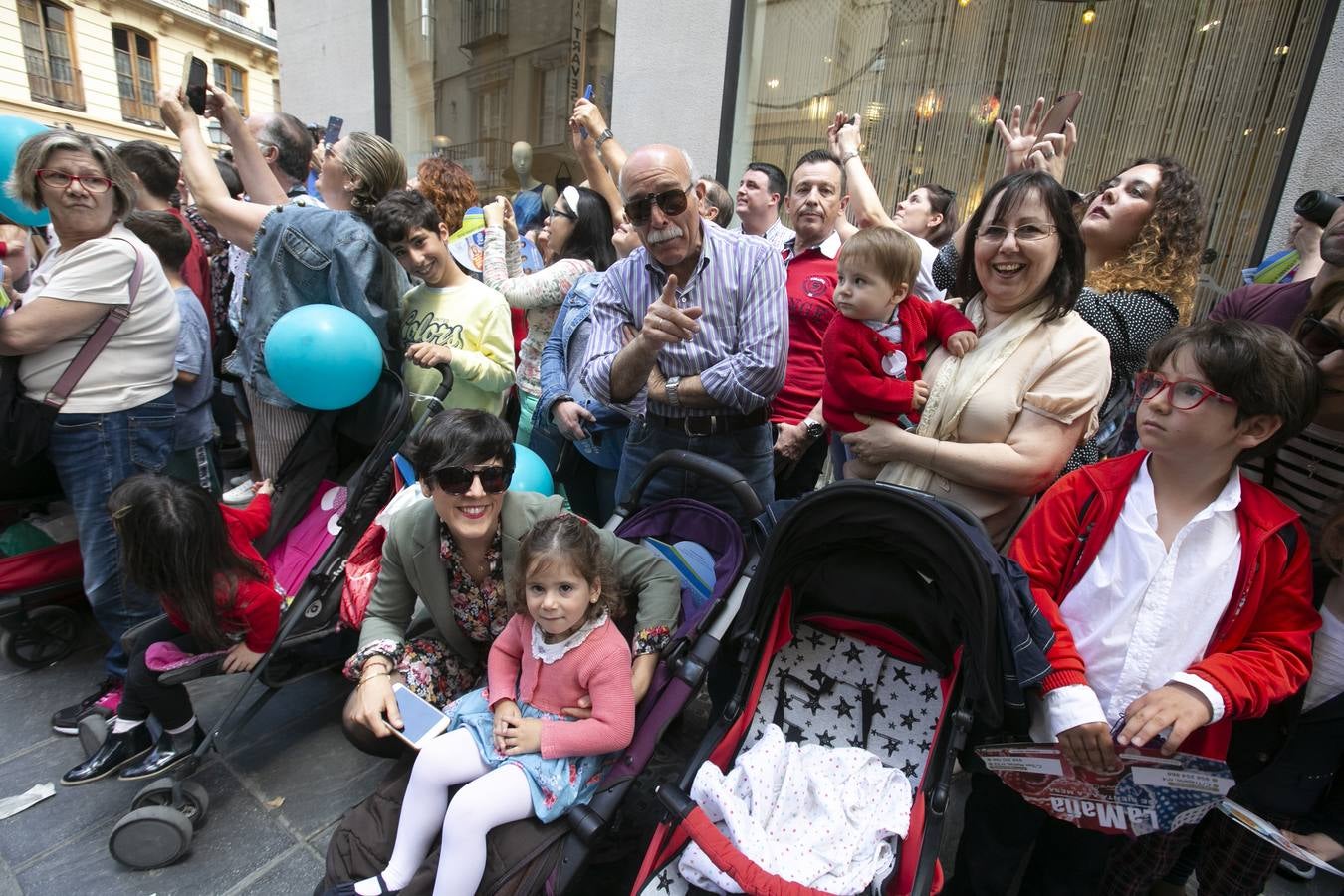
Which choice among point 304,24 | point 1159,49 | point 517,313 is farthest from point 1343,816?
point 304,24

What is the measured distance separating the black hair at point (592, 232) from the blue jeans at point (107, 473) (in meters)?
2.13

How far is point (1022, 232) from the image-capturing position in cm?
176

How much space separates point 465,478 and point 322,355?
1004 mm

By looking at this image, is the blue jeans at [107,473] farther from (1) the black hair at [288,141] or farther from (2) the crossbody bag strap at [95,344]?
(1) the black hair at [288,141]

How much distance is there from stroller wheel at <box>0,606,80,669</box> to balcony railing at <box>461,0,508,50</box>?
7.37m

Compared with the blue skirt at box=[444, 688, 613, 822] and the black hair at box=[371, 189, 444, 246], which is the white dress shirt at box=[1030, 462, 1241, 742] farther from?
the black hair at box=[371, 189, 444, 246]

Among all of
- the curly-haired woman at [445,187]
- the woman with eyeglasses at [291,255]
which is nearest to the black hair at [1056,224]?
the woman with eyeglasses at [291,255]

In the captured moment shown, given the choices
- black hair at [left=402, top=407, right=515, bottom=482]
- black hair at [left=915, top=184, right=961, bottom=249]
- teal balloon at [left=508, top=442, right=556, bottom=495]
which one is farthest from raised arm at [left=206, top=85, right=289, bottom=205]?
black hair at [left=915, top=184, right=961, bottom=249]

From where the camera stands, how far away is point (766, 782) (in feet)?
5.39

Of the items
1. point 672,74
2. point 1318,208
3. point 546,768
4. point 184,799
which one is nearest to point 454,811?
point 546,768

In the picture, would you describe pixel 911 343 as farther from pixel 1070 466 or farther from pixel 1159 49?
pixel 1159 49

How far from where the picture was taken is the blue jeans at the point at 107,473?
2508mm

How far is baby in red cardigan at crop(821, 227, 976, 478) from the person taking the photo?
1.88m

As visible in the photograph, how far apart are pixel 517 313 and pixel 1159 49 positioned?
4535 millimetres
